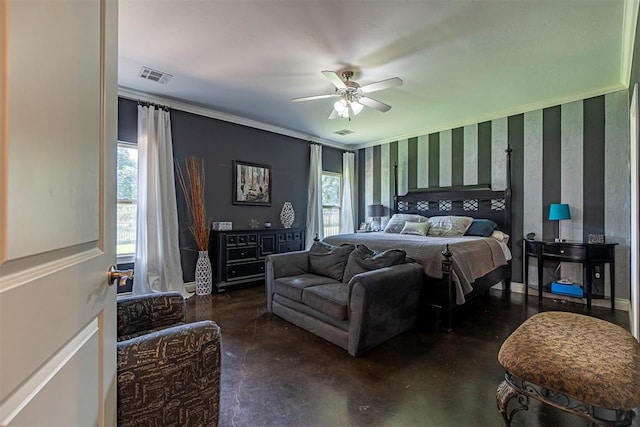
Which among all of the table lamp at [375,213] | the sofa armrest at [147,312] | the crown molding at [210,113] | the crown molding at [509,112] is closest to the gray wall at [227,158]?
the crown molding at [210,113]

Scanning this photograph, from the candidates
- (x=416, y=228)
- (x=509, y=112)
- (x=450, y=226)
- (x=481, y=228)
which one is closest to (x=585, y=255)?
(x=481, y=228)

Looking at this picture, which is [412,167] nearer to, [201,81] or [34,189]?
[201,81]

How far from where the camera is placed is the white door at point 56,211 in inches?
19.6

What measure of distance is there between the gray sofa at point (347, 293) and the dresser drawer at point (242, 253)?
4.16ft

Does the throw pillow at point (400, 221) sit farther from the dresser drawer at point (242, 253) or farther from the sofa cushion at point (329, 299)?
the sofa cushion at point (329, 299)

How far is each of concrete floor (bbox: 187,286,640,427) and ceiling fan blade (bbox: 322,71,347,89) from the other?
8.16 feet

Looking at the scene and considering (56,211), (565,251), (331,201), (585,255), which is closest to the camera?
(56,211)

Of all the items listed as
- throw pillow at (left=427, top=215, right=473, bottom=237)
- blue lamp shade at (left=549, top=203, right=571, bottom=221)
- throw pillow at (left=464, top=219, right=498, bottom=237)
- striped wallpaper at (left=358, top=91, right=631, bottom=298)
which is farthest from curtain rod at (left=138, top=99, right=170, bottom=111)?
blue lamp shade at (left=549, top=203, right=571, bottom=221)

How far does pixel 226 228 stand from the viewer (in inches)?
183

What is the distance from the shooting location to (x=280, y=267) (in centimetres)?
333

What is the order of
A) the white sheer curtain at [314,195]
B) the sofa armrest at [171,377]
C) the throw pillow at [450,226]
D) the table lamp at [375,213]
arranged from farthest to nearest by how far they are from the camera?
the table lamp at [375,213]
the white sheer curtain at [314,195]
the throw pillow at [450,226]
the sofa armrest at [171,377]

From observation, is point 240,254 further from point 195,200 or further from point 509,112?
point 509,112

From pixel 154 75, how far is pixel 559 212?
534 cm

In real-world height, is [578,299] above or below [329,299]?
below
